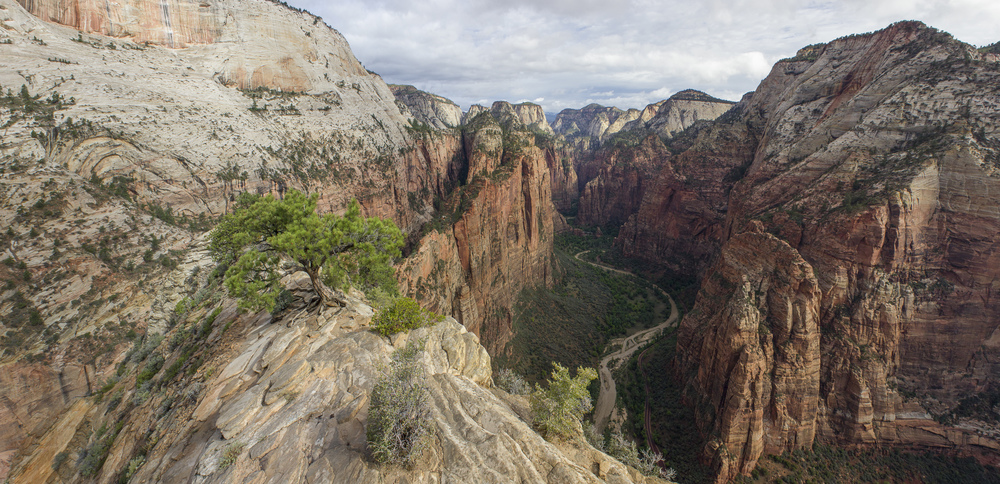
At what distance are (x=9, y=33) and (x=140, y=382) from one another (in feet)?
148

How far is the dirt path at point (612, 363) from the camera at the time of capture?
4547cm

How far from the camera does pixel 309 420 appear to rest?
12.2 meters

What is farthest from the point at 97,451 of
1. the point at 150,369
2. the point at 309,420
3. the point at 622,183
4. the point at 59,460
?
the point at 622,183

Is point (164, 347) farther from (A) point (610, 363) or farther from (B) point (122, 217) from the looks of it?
(A) point (610, 363)

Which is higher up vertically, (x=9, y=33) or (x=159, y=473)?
(x=9, y=33)

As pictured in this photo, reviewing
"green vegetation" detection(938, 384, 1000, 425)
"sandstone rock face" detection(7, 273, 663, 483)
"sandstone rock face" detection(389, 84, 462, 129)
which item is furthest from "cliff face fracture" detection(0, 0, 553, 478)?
"sandstone rock face" detection(389, 84, 462, 129)

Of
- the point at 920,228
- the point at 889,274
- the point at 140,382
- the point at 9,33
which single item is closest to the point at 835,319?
the point at 889,274

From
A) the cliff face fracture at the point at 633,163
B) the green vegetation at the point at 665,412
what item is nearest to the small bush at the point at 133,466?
the green vegetation at the point at 665,412

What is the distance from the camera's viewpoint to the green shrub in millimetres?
17031

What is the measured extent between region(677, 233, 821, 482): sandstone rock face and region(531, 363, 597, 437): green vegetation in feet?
89.9

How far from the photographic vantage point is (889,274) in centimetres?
3419

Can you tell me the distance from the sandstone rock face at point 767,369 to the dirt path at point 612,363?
12.5 meters

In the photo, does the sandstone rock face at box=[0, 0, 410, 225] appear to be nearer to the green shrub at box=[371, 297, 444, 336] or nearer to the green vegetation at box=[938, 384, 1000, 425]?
the green shrub at box=[371, 297, 444, 336]

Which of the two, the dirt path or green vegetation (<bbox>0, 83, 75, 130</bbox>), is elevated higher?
green vegetation (<bbox>0, 83, 75, 130</bbox>)
